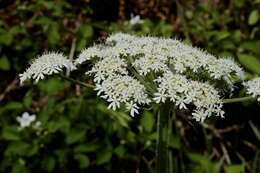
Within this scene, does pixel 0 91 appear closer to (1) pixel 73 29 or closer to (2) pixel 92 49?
(1) pixel 73 29

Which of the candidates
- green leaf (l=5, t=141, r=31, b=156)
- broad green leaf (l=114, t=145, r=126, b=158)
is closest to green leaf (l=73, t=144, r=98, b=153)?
broad green leaf (l=114, t=145, r=126, b=158)

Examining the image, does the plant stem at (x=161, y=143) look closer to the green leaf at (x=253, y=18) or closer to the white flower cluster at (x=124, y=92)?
the white flower cluster at (x=124, y=92)

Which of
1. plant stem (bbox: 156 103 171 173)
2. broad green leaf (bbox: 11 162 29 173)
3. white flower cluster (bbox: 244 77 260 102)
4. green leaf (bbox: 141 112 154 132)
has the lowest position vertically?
plant stem (bbox: 156 103 171 173)

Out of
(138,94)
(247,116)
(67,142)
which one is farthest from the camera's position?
(247,116)

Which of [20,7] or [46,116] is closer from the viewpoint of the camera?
[46,116]

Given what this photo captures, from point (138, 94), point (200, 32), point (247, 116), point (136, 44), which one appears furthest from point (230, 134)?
point (138, 94)

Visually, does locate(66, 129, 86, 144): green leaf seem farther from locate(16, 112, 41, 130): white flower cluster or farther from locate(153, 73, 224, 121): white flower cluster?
locate(153, 73, 224, 121): white flower cluster
